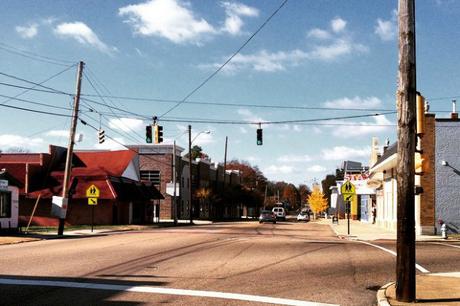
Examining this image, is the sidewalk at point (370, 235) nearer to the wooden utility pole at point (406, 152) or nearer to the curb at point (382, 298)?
the curb at point (382, 298)

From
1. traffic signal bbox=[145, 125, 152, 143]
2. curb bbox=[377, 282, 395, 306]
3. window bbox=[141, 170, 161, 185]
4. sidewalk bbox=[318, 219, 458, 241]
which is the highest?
traffic signal bbox=[145, 125, 152, 143]

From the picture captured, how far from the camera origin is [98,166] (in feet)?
178

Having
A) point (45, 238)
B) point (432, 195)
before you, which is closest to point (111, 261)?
point (45, 238)

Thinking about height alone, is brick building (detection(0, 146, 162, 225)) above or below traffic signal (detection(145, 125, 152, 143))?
below

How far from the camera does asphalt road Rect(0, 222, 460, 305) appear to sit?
9.77 metres

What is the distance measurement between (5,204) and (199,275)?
74.6ft

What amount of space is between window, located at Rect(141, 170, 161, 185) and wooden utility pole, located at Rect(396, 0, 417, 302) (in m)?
61.1

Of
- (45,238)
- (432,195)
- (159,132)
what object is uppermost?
(159,132)

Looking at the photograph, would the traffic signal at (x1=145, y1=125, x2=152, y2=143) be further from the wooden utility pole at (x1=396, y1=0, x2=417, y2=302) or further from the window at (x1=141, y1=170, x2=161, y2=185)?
the window at (x1=141, y1=170, x2=161, y2=185)

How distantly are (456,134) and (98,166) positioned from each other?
33473 mm

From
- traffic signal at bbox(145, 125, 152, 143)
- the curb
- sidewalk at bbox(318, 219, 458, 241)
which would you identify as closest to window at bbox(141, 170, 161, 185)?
sidewalk at bbox(318, 219, 458, 241)

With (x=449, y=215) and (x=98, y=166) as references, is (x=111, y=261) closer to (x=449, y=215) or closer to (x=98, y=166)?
(x=449, y=215)

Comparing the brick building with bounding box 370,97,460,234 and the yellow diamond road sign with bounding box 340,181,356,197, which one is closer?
the yellow diamond road sign with bounding box 340,181,356,197

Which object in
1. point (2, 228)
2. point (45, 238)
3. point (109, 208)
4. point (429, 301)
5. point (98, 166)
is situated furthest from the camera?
point (98, 166)
